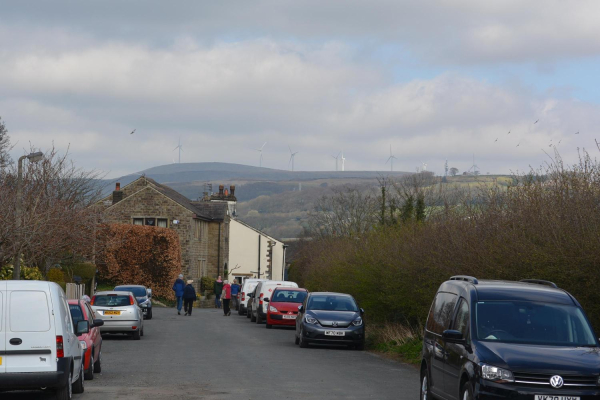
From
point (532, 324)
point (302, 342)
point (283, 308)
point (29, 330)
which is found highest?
point (532, 324)

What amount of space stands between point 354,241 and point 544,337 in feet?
85.0

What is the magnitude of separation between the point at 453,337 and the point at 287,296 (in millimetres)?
24315

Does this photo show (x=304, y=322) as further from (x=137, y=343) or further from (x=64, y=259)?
(x=64, y=259)

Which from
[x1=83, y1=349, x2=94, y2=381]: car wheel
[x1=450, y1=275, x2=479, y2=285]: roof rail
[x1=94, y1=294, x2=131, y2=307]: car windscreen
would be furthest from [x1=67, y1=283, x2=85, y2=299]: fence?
[x1=450, y1=275, x2=479, y2=285]: roof rail

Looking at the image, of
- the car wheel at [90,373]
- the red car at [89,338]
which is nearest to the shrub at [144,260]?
the red car at [89,338]

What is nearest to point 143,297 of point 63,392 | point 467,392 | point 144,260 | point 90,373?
point 144,260

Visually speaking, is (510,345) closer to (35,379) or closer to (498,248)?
(35,379)

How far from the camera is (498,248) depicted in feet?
55.2

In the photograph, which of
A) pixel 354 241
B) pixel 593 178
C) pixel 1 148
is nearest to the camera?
pixel 593 178

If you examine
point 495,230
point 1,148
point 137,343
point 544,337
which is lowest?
point 137,343

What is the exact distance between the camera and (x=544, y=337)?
10.6 m

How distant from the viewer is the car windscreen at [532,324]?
1055cm

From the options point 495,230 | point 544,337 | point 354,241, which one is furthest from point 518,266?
point 354,241

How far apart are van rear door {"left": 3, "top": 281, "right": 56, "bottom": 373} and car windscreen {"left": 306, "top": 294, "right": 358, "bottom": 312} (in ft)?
45.5
